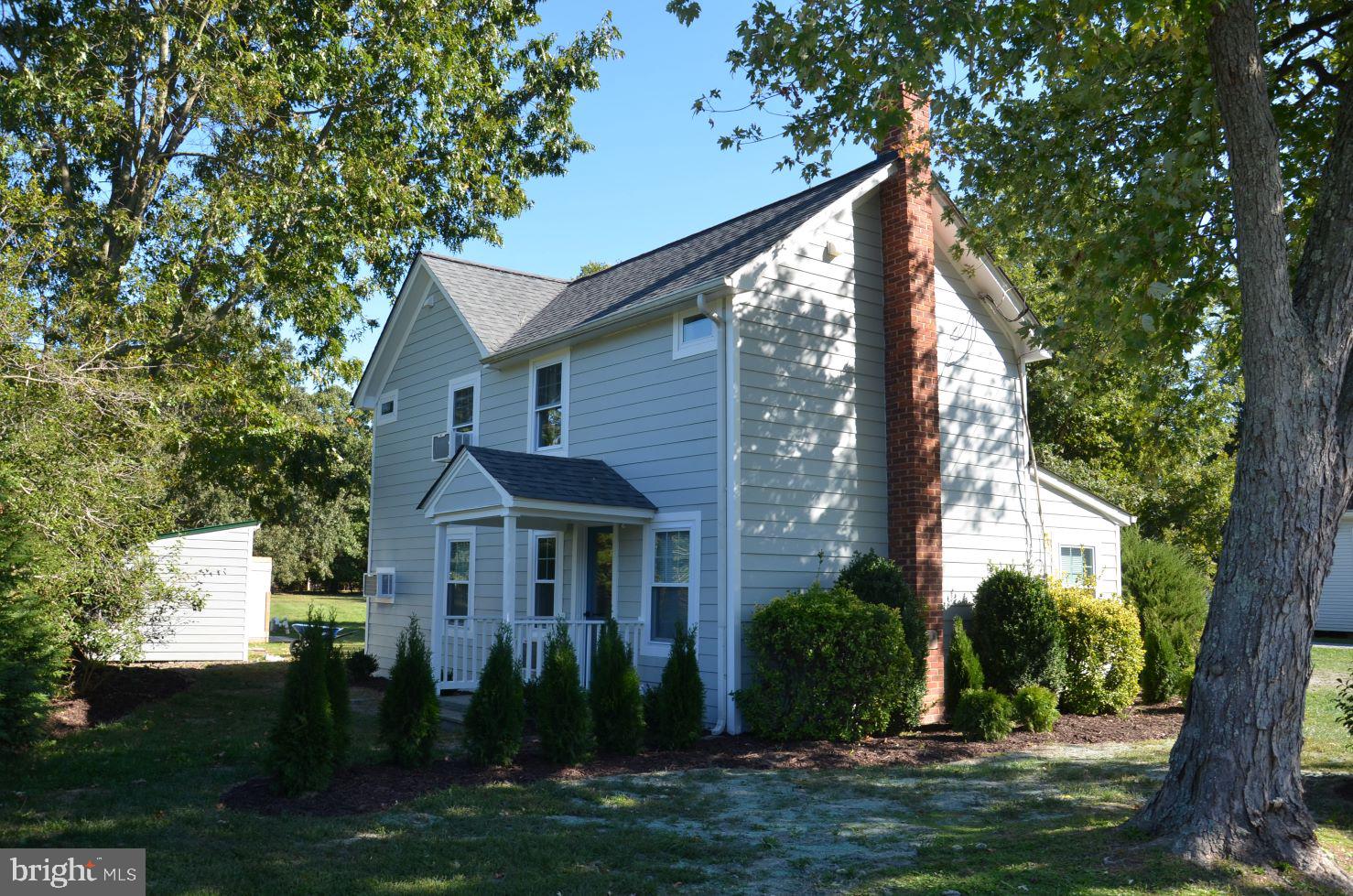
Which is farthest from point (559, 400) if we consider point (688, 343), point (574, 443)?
point (688, 343)

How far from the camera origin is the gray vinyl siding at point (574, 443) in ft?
38.5

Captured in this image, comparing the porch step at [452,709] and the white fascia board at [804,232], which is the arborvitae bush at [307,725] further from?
the white fascia board at [804,232]

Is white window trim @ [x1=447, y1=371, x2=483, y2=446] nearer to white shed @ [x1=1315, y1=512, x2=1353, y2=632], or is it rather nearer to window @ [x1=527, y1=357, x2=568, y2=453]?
window @ [x1=527, y1=357, x2=568, y2=453]

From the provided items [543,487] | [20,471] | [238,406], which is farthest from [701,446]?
[238,406]

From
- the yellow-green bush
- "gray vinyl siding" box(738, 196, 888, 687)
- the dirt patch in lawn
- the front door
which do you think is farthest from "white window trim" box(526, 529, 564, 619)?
the yellow-green bush

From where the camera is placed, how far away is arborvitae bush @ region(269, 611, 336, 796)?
7.90m

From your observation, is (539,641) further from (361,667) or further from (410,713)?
(361,667)

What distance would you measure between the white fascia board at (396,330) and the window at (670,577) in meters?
6.23

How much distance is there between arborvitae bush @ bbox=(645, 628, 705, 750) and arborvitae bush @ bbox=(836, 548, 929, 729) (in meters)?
2.16

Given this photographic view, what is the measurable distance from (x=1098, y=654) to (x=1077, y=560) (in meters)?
2.55

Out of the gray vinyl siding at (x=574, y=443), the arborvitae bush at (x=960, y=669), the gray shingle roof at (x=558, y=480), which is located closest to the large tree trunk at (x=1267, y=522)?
the arborvitae bush at (x=960, y=669)

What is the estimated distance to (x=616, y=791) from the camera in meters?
8.31

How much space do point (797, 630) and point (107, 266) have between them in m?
11.5

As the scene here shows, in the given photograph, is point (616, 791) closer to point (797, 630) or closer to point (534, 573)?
point (797, 630)
